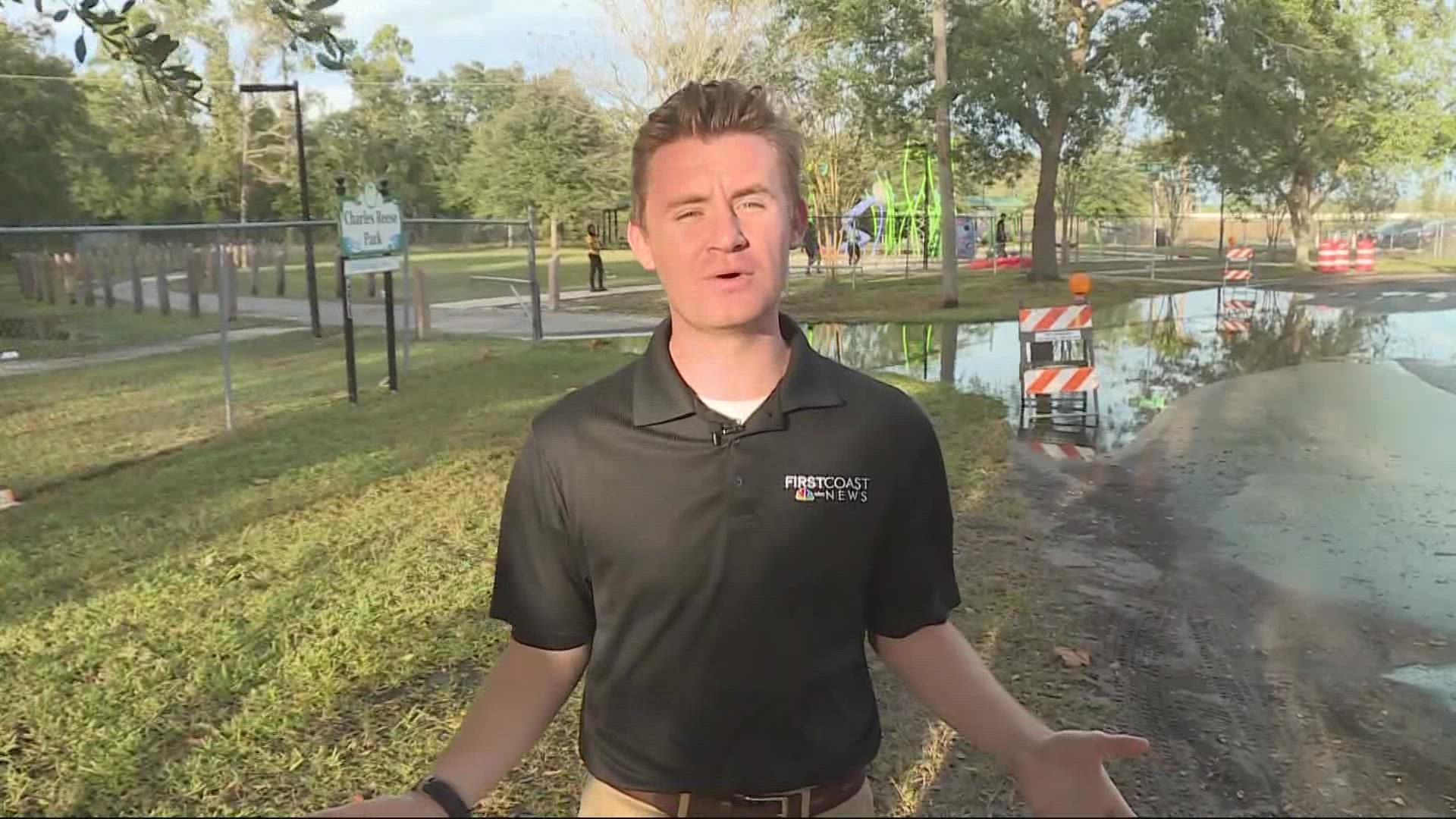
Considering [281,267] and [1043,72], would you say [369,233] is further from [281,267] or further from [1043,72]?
[1043,72]

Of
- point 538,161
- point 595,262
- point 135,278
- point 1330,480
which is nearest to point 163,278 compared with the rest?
point 135,278

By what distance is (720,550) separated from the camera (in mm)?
1443

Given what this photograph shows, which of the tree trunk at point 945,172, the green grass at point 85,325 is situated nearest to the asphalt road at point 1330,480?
the tree trunk at point 945,172

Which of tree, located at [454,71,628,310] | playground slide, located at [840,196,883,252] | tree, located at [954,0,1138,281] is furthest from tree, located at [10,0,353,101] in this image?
playground slide, located at [840,196,883,252]

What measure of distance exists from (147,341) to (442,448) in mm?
8980

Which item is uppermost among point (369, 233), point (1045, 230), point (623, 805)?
point (1045, 230)

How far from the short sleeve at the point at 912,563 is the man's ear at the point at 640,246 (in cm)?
45

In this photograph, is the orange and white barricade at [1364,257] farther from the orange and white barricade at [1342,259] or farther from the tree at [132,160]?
the tree at [132,160]

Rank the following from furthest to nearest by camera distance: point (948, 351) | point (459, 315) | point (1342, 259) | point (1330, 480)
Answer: point (1342, 259) → point (459, 315) → point (948, 351) → point (1330, 480)

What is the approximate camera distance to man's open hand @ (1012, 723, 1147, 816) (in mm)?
1194

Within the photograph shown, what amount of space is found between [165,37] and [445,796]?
3467mm

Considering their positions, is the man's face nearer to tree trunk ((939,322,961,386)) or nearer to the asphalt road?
the asphalt road

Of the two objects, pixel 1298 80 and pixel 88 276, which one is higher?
pixel 1298 80

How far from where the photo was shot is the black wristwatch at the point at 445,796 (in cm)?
127
